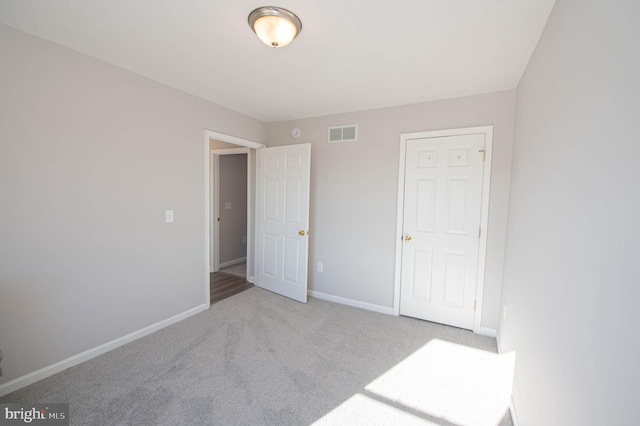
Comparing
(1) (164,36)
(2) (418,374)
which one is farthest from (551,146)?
(1) (164,36)

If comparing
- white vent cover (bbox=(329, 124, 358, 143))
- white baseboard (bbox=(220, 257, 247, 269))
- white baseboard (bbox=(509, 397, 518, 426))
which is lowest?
white baseboard (bbox=(509, 397, 518, 426))

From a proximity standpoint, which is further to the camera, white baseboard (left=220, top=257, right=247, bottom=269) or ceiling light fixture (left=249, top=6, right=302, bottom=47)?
white baseboard (left=220, top=257, right=247, bottom=269)

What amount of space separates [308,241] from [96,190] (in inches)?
88.2

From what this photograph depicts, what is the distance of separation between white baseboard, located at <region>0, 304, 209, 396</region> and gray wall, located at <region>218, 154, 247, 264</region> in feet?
7.22

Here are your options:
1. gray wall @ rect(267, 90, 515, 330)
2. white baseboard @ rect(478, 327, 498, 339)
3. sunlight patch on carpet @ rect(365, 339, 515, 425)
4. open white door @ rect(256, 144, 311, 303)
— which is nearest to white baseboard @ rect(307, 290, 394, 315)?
gray wall @ rect(267, 90, 515, 330)

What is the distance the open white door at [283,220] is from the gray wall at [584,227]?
92.0 inches

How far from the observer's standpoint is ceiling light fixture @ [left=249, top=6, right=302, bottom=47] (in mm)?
1509

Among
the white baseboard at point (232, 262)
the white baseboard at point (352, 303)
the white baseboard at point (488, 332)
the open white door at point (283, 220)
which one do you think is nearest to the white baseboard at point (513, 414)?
the white baseboard at point (488, 332)

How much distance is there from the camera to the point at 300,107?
10.6 ft

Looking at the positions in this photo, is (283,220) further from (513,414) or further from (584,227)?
(584,227)

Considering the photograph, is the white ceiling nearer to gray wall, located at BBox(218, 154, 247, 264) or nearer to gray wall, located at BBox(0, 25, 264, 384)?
gray wall, located at BBox(0, 25, 264, 384)

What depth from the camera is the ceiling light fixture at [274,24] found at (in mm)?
1509

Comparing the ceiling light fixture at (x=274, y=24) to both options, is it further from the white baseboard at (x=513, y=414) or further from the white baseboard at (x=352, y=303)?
the white baseboard at (x=352, y=303)

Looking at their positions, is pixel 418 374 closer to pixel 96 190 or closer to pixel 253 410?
pixel 253 410
